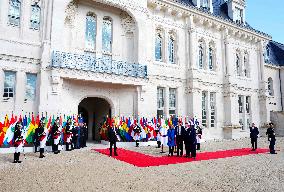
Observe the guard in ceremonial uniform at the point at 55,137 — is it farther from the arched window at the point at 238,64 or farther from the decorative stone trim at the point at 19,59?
the arched window at the point at 238,64

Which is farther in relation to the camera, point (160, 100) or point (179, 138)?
point (160, 100)

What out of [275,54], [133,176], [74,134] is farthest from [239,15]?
[133,176]

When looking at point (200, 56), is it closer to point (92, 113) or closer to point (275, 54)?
point (92, 113)

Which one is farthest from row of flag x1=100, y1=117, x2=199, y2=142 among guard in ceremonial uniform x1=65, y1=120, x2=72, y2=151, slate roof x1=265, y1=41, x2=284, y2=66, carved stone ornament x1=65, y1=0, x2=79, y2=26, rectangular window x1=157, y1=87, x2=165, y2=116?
slate roof x1=265, y1=41, x2=284, y2=66

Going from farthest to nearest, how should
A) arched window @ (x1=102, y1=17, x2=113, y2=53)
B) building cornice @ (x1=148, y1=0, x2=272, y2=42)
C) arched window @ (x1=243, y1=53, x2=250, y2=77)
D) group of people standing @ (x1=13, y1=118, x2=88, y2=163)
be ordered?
1. arched window @ (x1=243, y1=53, x2=250, y2=77)
2. building cornice @ (x1=148, y1=0, x2=272, y2=42)
3. arched window @ (x1=102, y1=17, x2=113, y2=53)
4. group of people standing @ (x1=13, y1=118, x2=88, y2=163)

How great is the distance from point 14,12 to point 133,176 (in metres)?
12.5

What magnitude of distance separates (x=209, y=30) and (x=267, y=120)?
12.0m

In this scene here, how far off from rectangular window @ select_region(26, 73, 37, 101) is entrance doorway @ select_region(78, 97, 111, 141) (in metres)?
5.18

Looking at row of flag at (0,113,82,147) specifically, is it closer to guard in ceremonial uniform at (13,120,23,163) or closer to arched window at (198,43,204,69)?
guard in ceremonial uniform at (13,120,23,163)

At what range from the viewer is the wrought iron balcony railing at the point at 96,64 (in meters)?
14.4

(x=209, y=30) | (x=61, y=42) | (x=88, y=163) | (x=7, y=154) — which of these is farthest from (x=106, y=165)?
(x=209, y=30)

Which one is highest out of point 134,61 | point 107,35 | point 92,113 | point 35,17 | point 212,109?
point 35,17

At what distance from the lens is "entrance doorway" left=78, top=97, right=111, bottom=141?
62.5 feet

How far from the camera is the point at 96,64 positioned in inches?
619
